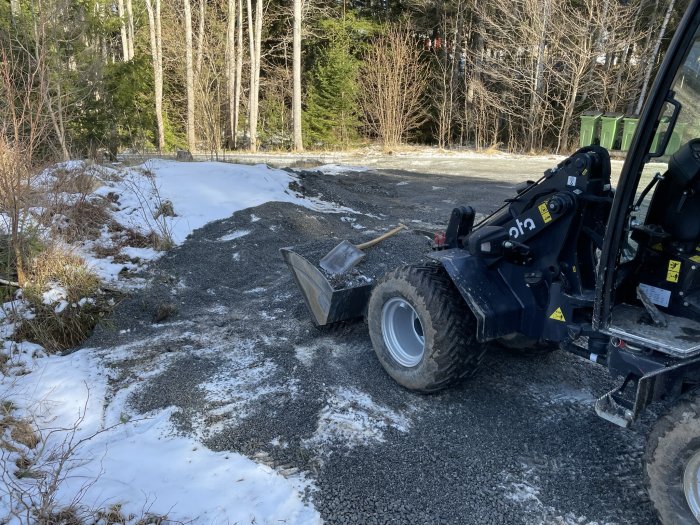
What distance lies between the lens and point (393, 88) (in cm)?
2078

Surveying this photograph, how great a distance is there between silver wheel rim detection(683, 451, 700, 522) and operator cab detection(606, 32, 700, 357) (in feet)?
1.51

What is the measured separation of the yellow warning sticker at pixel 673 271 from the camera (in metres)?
2.65

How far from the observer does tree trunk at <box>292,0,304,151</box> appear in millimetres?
21219

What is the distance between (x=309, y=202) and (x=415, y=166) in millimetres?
7447

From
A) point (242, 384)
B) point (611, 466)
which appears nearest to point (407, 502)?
point (611, 466)

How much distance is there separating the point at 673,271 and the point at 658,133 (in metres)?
0.70

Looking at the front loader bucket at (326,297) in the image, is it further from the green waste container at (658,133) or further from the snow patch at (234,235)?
the snow patch at (234,235)

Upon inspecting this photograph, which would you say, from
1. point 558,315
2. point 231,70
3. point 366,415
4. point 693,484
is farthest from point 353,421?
point 231,70

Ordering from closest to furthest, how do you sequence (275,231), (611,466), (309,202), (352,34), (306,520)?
1. (306,520)
2. (611,466)
3. (275,231)
4. (309,202)
5. (352,34)

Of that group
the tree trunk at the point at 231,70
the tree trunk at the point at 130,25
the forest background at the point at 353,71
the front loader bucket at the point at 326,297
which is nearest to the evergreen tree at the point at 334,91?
the forest background at the point at 353,71

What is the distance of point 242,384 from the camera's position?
156 inches

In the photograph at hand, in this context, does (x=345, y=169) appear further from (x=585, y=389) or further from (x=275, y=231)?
(x=585, y=389)

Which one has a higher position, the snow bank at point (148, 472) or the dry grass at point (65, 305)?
the dry grass at point (65, 305)

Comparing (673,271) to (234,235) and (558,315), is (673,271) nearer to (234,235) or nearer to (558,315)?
(558,315)
